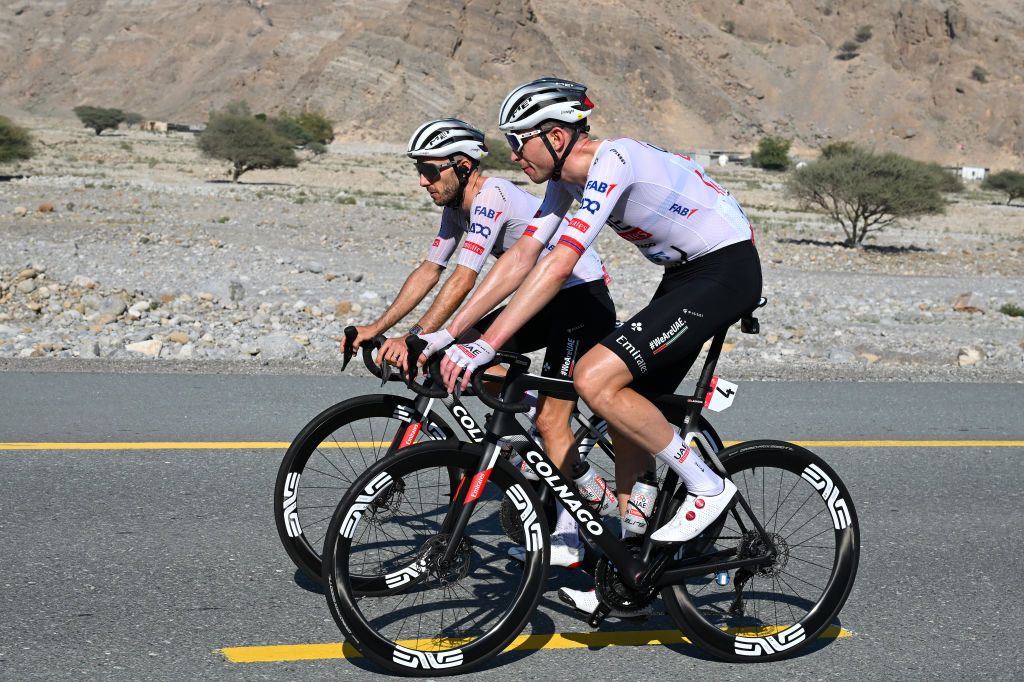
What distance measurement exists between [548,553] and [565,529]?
553 mm

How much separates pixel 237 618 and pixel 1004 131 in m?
113

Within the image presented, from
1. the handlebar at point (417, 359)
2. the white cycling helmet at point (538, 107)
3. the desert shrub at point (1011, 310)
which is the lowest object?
the desert shrub at point (1011, 310)

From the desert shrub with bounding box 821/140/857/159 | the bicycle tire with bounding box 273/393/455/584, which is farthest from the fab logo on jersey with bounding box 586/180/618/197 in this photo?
the desert shrub with bounding box 821/140/857/159

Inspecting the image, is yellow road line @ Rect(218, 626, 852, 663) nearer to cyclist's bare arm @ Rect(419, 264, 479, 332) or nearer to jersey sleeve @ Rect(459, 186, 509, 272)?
cyclist's bare arm @ Rect(419, 264, 479, 332)

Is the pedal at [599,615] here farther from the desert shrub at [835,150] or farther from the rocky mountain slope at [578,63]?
the rocky mountain slope at [578,63]

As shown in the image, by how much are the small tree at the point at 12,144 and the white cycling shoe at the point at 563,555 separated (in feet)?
142

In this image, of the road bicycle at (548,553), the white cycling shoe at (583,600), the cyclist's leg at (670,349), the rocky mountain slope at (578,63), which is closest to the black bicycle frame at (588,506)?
the road bicycle at (548,553)

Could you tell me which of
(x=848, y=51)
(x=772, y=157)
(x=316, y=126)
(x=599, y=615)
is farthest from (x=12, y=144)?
(x=848, y=51)

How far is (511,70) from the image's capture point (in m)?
97.9

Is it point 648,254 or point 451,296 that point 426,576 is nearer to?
point 451,296

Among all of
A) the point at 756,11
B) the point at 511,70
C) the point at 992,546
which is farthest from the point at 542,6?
the point at 992,546

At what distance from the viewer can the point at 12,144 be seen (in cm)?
4319

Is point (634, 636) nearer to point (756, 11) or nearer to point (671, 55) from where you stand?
point (671, 55)

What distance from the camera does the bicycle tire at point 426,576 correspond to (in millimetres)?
Result: 3557
